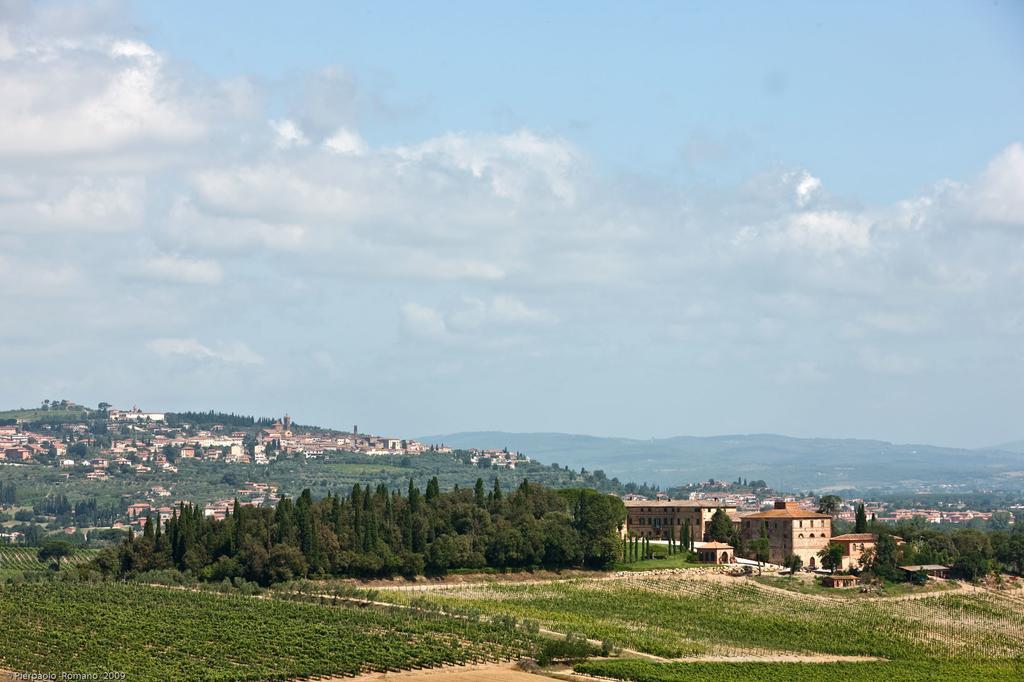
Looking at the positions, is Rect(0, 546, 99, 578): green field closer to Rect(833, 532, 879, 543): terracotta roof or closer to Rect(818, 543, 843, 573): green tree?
Rect(818, 543, 843, 573): green tree

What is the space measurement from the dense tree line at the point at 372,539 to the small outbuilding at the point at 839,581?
49.5ft

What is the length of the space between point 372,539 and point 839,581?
3360cm

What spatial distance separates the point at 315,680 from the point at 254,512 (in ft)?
123

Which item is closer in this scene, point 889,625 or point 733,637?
point 733,637

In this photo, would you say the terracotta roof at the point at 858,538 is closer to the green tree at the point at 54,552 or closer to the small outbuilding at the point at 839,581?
the small outbuilding at the point at 839,581

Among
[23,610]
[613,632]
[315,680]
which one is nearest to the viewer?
[315,680]

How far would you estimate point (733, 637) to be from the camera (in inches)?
3359

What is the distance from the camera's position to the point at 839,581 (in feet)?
356

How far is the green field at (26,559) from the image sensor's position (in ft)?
421

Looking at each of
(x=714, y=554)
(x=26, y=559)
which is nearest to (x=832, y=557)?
(x=714, y=554)

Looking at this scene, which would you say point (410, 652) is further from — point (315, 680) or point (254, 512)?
point (254, 512)

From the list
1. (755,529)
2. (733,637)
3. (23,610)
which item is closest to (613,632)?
(733,637)

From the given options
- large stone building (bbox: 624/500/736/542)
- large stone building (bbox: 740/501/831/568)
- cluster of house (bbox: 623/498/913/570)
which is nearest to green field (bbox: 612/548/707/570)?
cluster of house (bbox: 623/498/913/570)

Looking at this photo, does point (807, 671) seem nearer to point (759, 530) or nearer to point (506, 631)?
point (506, 631)
